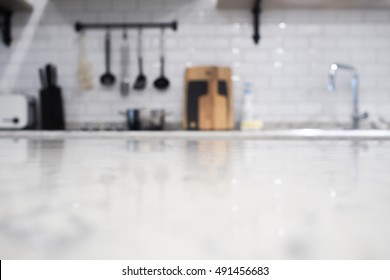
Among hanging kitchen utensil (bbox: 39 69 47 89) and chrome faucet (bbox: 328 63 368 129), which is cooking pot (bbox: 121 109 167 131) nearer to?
hanging kitchen utensil (bbox: 39 69 47 89)

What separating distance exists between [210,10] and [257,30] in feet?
0.97

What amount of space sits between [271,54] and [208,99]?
51cm

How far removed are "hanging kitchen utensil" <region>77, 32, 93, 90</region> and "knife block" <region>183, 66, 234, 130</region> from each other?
605 mm

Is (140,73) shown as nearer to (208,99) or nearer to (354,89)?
(208,99)

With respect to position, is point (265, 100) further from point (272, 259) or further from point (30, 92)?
point (272, 259)

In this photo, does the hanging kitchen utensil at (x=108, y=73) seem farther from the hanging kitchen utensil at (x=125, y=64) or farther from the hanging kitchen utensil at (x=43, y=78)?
the hanging kitchen utensil at (x=43, y=78)

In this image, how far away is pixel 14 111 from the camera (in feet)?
6.89

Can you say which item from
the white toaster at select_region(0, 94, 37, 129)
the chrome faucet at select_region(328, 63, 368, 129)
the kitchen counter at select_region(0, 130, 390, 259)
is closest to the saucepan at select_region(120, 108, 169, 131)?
the white toaster at select_region(0, 94, 37, 129)

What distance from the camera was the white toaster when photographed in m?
2.08

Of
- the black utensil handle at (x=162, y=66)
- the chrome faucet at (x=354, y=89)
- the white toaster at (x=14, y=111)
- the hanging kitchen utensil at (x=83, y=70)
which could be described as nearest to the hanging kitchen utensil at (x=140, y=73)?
the black utensil handle at (x=162, y=66)

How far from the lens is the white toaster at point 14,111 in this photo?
81.8 inches

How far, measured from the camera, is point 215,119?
6.85 ft

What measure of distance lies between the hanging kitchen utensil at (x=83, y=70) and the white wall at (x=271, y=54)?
38 millimetres

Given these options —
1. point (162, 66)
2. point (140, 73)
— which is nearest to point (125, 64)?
point (140, 73)
